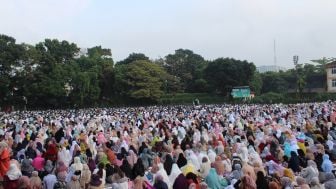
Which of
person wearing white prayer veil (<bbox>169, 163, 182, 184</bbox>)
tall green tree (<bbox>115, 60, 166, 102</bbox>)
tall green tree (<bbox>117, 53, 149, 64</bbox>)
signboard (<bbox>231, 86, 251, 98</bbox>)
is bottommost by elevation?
person wearing white prayer veil (<bbox>169, 163, 182, 184</bbox>)

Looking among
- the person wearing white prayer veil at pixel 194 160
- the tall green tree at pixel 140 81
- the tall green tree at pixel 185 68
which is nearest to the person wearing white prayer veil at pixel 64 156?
the person wearing white prayer veil at pixel 194 160

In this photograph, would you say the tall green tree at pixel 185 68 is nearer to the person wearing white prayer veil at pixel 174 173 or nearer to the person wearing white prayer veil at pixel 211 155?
the person wearing white prayer veil at pixel 211 155

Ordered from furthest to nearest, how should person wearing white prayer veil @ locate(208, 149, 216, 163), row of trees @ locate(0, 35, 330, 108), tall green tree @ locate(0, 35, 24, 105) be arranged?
row of trees @ locate(0, 35, 330, 108) < tall green tree @ locate(0, 35, 24, 105) < person wearing white prayer veil @ locate(208, 149, 216, 163)

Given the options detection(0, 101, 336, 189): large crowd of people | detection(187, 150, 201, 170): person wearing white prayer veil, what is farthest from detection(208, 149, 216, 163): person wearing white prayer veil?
detection(187, 150, 201, 170): person wearing white prayer veil

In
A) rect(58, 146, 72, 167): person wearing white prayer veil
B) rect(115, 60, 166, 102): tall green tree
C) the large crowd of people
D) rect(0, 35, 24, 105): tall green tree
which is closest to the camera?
the large crowd of people

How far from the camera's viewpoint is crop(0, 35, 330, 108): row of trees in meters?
48.9

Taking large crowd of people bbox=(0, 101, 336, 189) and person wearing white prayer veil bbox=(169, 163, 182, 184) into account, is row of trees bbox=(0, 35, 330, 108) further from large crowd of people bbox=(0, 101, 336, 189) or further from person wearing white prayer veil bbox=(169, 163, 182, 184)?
person wearing white prayer veil bbox=(169, 163, 182, 184)

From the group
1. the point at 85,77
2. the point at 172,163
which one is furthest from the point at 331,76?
the point at 172,163

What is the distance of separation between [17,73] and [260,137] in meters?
39.4

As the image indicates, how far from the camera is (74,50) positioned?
182 ft

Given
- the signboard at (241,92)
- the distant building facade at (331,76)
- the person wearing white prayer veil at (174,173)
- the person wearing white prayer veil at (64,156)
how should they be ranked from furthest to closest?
the distant building facade at (331,76) → the signboard at (241,92) → the person wearing white prayer veil at (64,156) → the person wearing white prayer veil at (174,173)

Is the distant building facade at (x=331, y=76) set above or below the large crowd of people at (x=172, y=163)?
above

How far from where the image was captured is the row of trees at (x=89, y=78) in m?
48.9

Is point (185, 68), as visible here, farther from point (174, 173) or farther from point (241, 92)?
point (174, 173)
